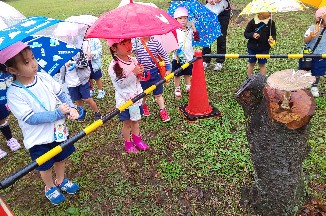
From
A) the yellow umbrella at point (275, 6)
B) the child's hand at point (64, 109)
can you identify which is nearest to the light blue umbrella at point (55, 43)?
the child's hand at point (64, 109)

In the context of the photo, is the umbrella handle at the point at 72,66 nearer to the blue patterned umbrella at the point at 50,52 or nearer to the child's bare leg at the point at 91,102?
the child's bare leg at the point at 91,102

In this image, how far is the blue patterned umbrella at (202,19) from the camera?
16.1 feet

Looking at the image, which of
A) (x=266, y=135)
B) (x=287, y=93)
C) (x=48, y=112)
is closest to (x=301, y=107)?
(x=287, y=93)

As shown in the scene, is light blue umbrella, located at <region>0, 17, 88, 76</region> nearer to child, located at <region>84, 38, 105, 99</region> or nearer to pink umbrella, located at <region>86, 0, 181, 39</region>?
pink umbrella, located at <region>86, 0, 181, 39</region>

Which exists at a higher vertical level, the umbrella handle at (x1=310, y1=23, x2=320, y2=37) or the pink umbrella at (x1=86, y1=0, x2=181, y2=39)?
the pink umbrella at (x1=86, y1=0, x2=181, y2=39)

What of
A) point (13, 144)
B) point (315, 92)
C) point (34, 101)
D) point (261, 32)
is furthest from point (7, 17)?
point (315, 92)

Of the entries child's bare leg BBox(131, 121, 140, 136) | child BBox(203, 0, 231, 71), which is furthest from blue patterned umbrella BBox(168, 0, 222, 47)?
child's bare leg BBox(131, 121, 140, 136)

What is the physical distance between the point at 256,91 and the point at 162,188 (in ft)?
5.38

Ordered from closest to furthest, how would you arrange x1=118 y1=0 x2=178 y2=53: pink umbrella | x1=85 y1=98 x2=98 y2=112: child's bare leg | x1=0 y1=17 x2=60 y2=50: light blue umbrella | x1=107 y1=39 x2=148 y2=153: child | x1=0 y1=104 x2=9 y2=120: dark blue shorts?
x1=0 y1=17 x2=60 y2=50: light blue umbrella
x1=107 y1=39 x2=148 y2=153: child
x1=0 y1=104 x2=9 y2=120: dark blue shorts
x1=118 y1=0 x2=178 y2=53: pink umbrella
x1=85 y1=98 x2=98 y2=112: child's bare leg

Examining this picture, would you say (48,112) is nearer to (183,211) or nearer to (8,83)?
(8,83)

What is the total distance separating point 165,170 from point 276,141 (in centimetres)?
164

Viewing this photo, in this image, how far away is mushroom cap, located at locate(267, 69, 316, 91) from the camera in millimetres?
2277

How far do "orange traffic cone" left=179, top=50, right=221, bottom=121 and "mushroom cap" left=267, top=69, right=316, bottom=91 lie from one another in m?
2.28

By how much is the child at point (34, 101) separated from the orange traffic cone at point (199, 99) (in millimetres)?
2207
